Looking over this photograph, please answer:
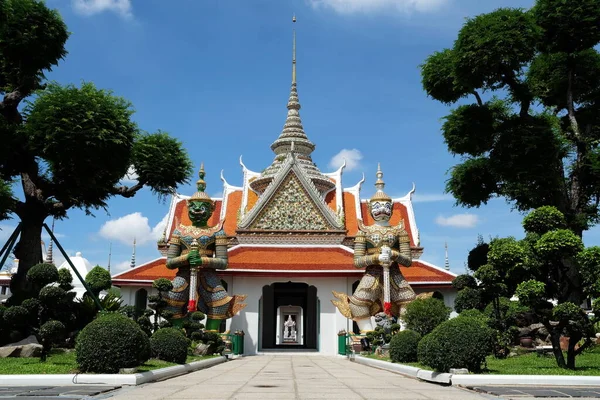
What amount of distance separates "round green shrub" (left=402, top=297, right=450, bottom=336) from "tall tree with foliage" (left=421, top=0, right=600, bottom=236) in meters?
4.75

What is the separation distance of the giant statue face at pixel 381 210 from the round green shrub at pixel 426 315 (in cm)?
466

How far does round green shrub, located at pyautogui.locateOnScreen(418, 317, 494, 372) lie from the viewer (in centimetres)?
816

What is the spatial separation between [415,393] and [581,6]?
12.7m

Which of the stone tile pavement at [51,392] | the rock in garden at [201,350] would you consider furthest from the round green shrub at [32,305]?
the stone tile pavement at [51,392]

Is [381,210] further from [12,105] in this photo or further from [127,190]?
[12,105]

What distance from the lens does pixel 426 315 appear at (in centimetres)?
1304

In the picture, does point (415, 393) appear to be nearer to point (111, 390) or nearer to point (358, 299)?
point (111, 390)

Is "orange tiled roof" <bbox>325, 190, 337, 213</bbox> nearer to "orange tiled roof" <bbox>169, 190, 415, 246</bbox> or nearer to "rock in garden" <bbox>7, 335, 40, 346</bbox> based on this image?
"orange tiled roof" <bbox>169, 190, 415, 246</bbox>

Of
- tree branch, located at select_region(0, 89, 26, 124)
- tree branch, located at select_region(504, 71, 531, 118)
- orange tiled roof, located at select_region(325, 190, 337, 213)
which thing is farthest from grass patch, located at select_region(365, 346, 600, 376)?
orange tiled roof, located at select_region(325, 190, 337, 213)

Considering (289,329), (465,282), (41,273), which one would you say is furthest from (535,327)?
(289,329)

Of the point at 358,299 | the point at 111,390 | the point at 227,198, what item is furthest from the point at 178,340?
the point at 227,198

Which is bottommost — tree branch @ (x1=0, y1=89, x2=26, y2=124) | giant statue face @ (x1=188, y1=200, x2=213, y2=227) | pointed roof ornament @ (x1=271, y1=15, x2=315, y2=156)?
giant statue face @ (x1=188, y1=200, x2=213, y2=227)

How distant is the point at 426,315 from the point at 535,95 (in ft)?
26.9

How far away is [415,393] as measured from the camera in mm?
6566
